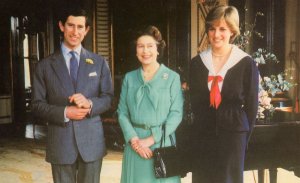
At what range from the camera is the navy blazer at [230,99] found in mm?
2621

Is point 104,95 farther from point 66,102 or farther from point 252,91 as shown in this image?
point 252,91

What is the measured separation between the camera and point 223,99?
A: 8.72 feet

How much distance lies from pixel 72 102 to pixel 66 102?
0.17ft

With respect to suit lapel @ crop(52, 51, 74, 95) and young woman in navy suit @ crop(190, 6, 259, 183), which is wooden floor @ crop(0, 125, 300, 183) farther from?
suit lapel @ crop(52, 51, 74, 95)

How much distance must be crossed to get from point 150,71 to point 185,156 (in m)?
0.66

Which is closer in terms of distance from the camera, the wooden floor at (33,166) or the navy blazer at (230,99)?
the navy blazer at (230,99)

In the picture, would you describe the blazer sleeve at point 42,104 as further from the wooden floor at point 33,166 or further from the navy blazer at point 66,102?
the wooden floor at point 33,166

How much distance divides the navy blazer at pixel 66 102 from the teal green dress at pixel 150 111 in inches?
7.8

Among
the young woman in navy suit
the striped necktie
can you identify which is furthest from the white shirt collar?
the striped necktie

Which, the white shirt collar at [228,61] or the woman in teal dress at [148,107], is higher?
the white shirt collar at [228,61]

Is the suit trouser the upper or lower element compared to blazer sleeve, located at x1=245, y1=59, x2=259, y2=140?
lower

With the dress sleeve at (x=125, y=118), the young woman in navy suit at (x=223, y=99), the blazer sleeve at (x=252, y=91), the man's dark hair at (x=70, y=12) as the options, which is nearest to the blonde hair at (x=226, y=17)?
the young woman in navy suit at (x=223, y=99)

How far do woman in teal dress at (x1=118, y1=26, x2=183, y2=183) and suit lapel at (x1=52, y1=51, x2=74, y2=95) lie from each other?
42 cm

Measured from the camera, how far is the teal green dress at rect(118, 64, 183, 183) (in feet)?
8.82
